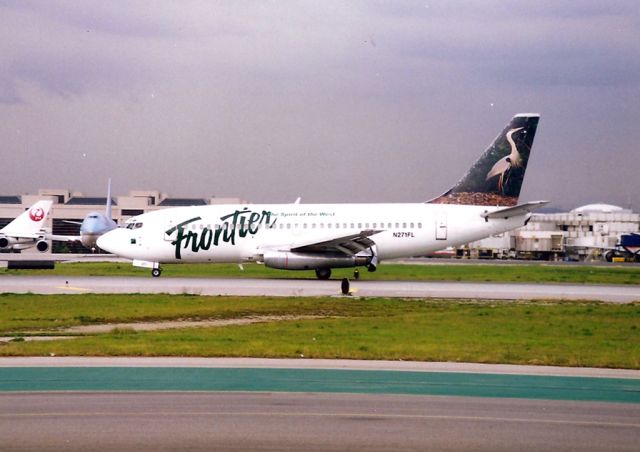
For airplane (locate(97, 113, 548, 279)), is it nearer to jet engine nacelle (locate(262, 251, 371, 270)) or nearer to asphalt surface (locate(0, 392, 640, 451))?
jet engine nacelle (locate(262, 251, 371, 270))

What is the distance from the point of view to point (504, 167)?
149 ft

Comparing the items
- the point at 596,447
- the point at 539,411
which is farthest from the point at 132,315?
the point at 596,447

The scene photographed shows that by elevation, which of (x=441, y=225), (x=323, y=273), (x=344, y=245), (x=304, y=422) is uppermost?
(x=441, y=225)

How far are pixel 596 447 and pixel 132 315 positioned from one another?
18.8 meters

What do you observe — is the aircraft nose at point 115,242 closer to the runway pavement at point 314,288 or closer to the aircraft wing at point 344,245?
the runway pavement at point 314,288

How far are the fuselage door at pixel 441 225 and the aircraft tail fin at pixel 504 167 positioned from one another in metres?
1.71

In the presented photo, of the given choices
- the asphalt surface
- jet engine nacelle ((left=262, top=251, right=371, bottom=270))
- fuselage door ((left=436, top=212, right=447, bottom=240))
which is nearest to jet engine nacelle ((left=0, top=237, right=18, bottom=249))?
jet engine nacelle ((left=262, top=251, right=371, bottom=270))

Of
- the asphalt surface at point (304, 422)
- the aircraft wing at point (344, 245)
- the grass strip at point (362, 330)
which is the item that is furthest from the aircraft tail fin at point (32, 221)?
the asphalt surface at point (304, 422)

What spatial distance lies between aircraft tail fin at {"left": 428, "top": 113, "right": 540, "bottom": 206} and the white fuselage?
0.93 meters

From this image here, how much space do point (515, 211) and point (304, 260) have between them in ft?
36.4

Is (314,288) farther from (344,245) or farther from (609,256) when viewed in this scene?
(609,256)

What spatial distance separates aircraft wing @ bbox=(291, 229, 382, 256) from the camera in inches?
1663

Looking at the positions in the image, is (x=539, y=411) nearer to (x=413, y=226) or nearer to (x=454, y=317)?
(x=454, y=317)

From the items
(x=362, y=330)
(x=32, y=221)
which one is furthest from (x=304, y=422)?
(x=32, y=221)
